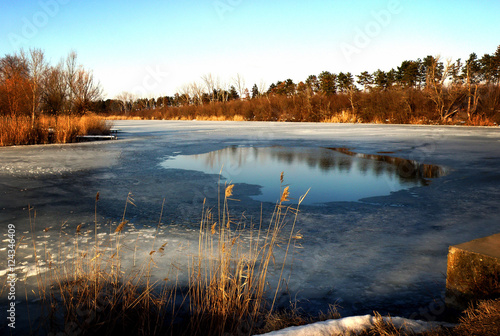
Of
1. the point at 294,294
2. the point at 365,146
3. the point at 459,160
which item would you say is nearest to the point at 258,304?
the point at 294,294

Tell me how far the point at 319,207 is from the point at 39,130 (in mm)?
13793

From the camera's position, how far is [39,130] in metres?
14.9

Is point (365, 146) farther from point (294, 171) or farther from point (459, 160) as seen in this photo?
point (294, 171)

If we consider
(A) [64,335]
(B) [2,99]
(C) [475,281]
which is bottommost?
(A) [64,335]

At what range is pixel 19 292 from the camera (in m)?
2.65

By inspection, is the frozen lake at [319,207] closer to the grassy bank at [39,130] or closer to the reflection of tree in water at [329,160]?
the reflection of tree in water at [329,160]

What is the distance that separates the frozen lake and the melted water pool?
36 millimetres

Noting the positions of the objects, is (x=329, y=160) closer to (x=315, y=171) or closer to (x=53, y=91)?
(x=315, y=171)

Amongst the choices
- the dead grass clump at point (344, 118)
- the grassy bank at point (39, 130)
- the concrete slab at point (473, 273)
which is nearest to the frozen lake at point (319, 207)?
the concrete slab at point (473, 273)

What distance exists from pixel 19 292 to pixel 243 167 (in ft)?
21.0

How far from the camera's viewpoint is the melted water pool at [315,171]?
20.5 feet

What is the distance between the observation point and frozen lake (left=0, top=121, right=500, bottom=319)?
2.90 metres

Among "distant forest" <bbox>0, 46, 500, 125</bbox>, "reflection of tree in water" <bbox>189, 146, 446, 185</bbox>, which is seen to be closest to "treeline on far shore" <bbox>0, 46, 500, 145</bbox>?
"distant forest" <bbox>0, 46, 500, 125</bbox>

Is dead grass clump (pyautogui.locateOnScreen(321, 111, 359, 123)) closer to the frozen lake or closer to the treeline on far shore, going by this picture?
the treeline on far shore
